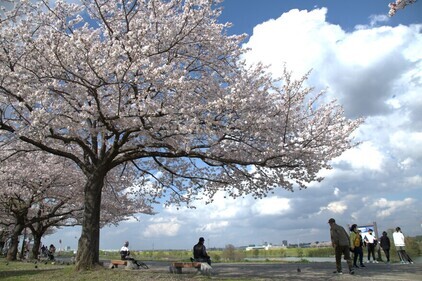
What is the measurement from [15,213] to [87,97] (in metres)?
17.8

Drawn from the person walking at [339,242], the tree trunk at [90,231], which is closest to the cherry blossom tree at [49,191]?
the tree trunk at [90,231]

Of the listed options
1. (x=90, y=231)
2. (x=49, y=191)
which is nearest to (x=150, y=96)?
(x=90, y=231)

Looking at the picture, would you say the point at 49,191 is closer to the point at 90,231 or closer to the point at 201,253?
the point at 90,231

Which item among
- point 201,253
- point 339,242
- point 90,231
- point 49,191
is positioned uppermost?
point 49,191

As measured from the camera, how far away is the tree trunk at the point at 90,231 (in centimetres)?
1310

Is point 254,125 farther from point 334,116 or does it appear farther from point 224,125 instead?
point 334,116

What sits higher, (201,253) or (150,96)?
(150,96)

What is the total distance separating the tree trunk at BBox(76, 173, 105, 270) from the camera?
13102 mm

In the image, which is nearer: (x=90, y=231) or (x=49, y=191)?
(x=90, y=231)

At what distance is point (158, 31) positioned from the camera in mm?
11914

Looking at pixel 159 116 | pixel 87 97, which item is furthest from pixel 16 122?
pixel 159 116

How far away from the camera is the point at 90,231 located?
13500 millimetres

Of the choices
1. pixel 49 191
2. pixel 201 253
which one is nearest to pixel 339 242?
pixel 201 253

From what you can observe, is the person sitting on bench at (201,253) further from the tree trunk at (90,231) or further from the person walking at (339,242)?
the person walking at (339,242)
